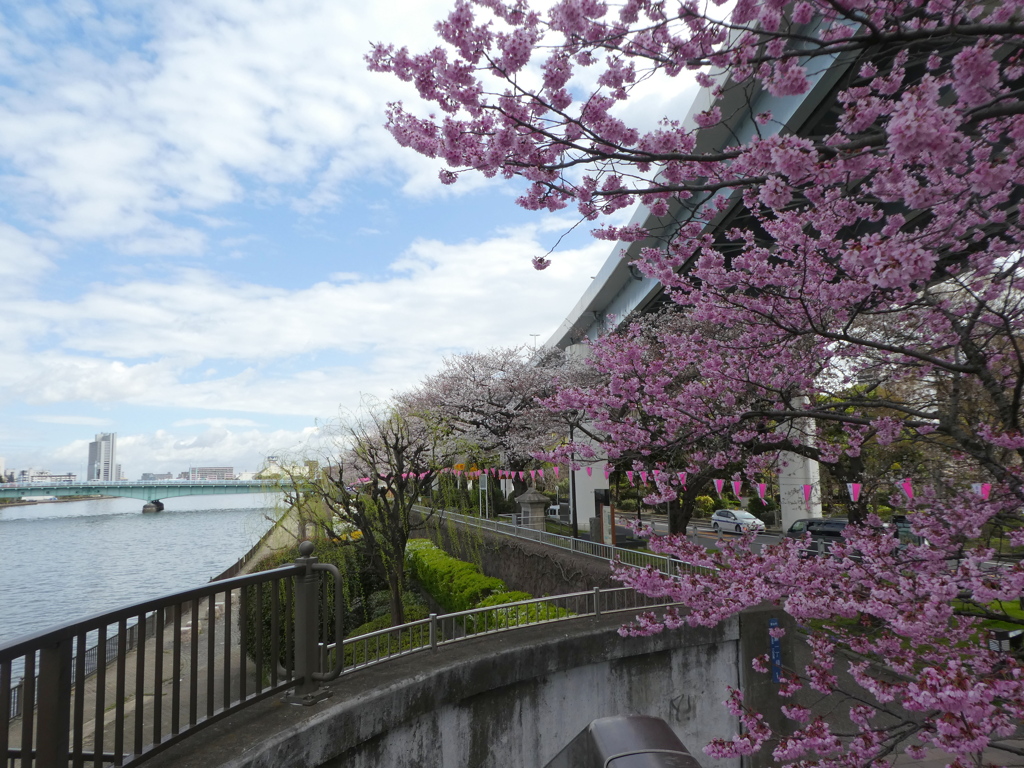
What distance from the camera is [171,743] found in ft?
11.1

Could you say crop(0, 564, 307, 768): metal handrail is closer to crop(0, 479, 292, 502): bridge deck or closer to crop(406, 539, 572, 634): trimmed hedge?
crop(406, 539, 572, 634): trimmed hedge

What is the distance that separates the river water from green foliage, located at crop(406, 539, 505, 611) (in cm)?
479

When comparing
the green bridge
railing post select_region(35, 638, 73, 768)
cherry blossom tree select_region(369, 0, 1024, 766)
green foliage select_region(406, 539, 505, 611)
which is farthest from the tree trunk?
the green bridge

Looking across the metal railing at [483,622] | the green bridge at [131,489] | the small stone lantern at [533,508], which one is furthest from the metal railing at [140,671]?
the green bridge at [131,489]

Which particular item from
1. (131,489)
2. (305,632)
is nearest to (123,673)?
(305,632)

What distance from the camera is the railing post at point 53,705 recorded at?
2.60 meters

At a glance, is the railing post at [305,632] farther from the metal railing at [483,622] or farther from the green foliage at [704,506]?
the green foliage at [704,506]

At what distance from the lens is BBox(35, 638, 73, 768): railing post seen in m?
2.60

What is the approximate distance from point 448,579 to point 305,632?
39.6 ft

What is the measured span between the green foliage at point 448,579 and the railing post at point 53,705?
11501 mm

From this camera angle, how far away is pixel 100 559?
33.0 meters

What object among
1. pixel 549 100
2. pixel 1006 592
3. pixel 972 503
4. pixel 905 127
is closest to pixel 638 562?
pixel 972 503

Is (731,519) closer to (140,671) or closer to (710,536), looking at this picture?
(710,536)

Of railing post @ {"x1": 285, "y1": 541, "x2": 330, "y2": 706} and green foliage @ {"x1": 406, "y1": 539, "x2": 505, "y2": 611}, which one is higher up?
railing post @ {"x1": 285, "y1": 541, "x2": 330, "y2": 706}
